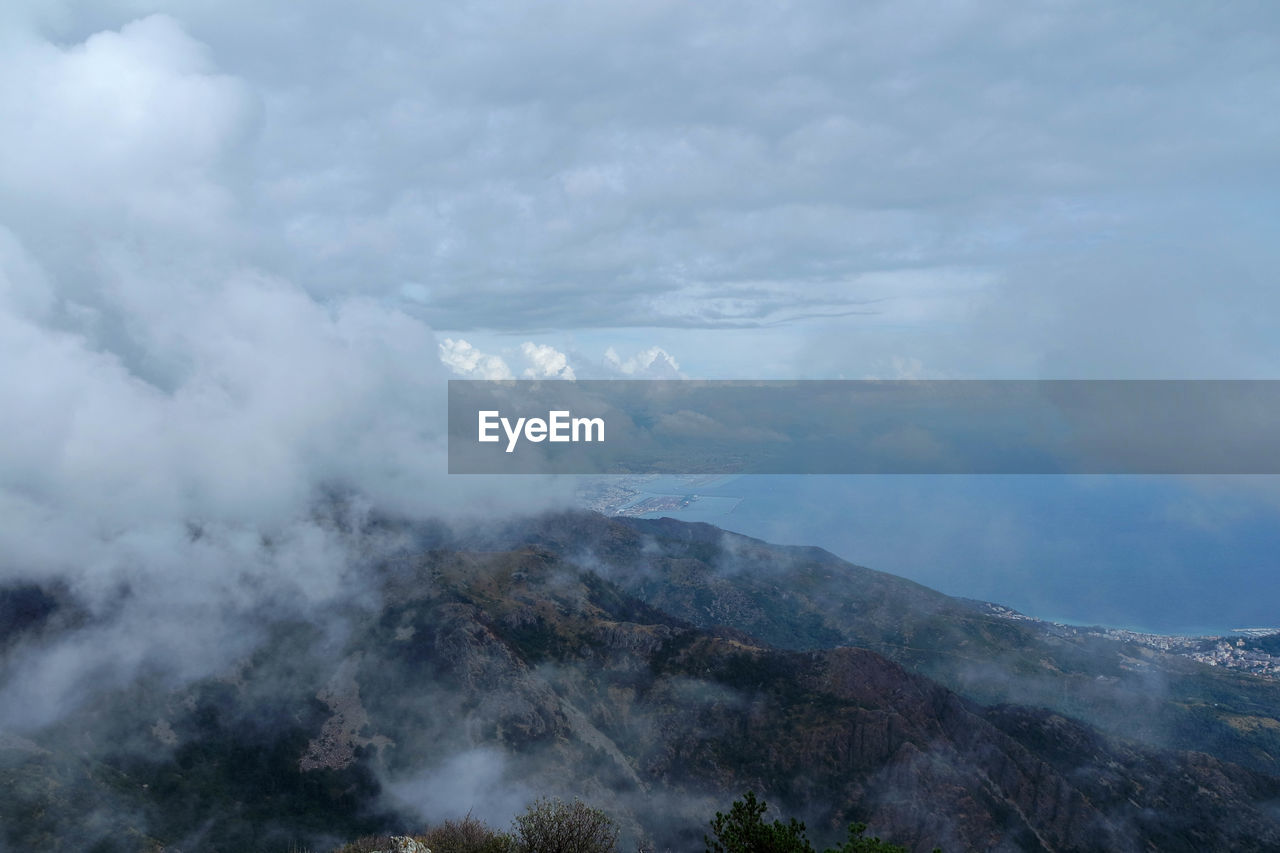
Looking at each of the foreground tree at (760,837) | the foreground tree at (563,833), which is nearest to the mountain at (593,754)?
the foreground tree at (563,833)

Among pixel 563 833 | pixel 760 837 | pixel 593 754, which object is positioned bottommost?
pixel 593 754

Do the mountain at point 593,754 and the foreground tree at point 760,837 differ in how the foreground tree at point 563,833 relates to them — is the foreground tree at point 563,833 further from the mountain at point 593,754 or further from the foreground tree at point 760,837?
the mountain at point 593,754

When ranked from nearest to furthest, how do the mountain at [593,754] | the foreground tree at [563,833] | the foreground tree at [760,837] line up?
1. the foreground tree at [760,837]
2. the foreground tree at [563,833]
3. the mountain at [593,754]

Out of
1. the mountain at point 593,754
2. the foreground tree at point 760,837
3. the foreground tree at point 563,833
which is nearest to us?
the foreground tree at point 760,837

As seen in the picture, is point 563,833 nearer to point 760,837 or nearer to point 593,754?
point 760,837

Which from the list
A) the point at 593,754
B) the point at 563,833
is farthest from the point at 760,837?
the point at 593,754

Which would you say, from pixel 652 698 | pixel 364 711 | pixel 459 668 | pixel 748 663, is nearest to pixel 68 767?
pixel 364 711

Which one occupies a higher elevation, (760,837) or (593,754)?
(760,837)

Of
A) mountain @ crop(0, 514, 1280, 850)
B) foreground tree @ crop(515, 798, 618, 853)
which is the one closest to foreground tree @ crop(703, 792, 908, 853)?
foreground tree @ crop(515, 798, 618, 853)

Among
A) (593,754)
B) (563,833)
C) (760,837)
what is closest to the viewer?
(760,837)

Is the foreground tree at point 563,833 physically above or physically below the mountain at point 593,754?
above
